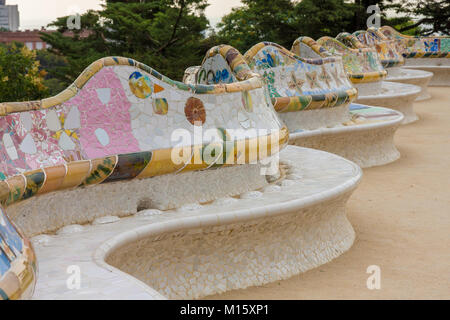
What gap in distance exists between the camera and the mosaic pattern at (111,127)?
3.50 m

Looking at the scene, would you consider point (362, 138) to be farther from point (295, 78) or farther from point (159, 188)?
point (159, 188)

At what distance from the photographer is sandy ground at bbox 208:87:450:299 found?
411cm

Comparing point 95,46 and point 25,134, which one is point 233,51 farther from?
point 95,46

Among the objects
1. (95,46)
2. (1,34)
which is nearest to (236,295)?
(95,46)

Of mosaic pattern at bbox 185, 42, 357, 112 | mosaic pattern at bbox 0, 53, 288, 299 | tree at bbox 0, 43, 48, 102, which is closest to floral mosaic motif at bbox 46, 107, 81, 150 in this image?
mosaic pattern at bbox 0, 53, 288, 299

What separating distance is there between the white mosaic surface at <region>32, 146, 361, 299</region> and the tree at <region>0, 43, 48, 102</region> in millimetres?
5356

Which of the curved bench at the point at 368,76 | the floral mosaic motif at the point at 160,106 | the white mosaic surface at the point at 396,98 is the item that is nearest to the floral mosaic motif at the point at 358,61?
the curved bench at the point at 368,76

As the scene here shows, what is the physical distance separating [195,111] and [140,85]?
1.33 feet

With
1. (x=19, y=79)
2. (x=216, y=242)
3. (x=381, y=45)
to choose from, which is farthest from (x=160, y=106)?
(x=381, y=45)

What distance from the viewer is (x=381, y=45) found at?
12.5 metres

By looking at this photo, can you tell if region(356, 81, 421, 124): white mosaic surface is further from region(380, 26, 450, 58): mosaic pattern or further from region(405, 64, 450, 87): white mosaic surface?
region(380, 26, 450, 58): mosaic pattern

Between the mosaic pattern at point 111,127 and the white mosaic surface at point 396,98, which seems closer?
the mosaic pattern at point 111,127

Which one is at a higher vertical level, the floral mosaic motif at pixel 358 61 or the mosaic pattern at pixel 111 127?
the floral mosaic motif at pixel 358 61

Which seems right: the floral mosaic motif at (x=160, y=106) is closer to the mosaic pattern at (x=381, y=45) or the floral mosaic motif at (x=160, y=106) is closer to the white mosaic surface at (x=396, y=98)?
the white mosaic surface at (x=396, y=98)
